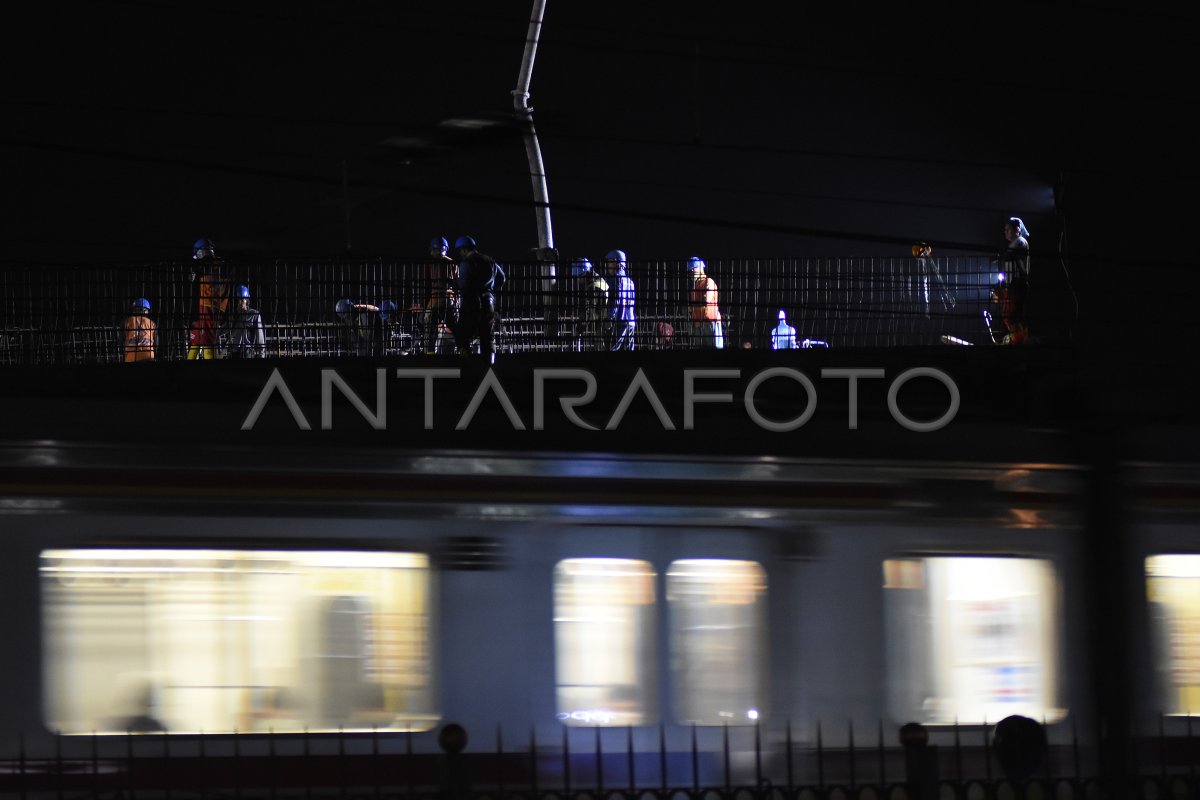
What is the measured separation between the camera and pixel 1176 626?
30.1 ft

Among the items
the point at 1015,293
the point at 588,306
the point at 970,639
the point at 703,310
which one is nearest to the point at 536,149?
the point at 588,306

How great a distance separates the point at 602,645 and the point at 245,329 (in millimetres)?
4266

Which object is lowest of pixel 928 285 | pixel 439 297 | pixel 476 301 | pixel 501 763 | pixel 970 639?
pixel 501 763

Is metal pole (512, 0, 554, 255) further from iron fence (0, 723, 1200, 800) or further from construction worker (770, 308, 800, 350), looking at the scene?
iron fence (0, 723, 1200, 800)

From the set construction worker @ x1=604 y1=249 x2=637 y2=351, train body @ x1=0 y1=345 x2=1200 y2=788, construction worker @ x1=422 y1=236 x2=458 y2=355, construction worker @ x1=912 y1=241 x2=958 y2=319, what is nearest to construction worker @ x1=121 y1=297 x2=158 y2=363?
train body @ x1=0 y1=345 x2=1200 y2=788

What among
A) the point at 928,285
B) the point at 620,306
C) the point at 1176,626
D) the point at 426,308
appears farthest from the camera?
the point at 928,285

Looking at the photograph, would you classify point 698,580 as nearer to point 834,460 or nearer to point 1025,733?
point 834,460

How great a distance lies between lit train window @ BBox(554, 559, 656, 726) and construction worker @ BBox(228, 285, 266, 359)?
10.8 ft

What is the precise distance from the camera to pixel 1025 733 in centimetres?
588

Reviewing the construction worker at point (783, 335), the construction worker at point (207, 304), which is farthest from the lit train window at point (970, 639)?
the construction worker at point (207, 304)

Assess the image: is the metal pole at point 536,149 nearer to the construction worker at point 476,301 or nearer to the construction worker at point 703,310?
the construction worker at point 476,301

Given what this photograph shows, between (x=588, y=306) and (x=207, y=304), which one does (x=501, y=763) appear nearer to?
(x=588, y=306)

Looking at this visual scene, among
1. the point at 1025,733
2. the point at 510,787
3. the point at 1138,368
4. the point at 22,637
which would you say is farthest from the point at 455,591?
the point at 1138,368

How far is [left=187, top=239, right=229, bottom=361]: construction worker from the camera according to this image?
10.6 metres
